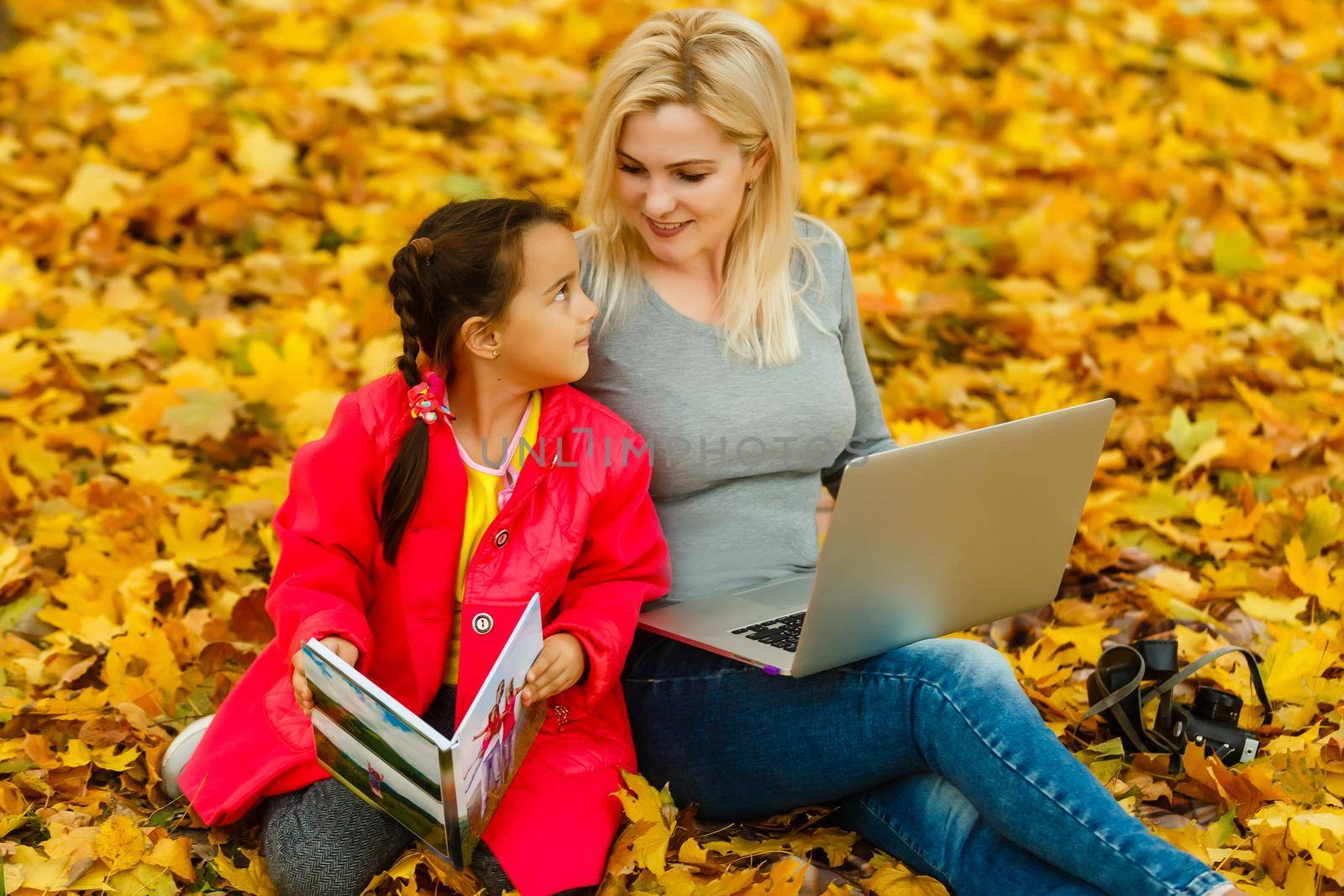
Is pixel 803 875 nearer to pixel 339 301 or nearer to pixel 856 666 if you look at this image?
pixel 856 666

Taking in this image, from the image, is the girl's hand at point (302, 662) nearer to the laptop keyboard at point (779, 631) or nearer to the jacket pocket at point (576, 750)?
the jacket pocket at point (576, 750)

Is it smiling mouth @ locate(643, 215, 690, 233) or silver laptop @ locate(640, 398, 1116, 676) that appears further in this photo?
smiling mouth @ locate(643, 215, 690, 233)

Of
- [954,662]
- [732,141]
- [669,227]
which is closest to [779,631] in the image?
[954,662]

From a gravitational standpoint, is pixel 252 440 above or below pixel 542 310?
below

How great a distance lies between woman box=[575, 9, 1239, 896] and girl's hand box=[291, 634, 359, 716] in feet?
1.58

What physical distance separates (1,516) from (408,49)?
2960mm

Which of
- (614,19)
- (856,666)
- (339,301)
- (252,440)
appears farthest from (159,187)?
(856,666)

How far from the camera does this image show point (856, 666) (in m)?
1.97

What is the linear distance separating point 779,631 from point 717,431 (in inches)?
15.0

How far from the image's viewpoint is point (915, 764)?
6.46 ft

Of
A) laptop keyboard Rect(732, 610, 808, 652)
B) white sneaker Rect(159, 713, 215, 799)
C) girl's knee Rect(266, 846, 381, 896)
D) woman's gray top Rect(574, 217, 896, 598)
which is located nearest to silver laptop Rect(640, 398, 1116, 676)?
laptop keyboard Rect(732, 610, 808, 652)

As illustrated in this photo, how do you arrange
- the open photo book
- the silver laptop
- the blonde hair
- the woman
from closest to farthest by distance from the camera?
the open photo book
the silver laptop
the woman
the blonde hair

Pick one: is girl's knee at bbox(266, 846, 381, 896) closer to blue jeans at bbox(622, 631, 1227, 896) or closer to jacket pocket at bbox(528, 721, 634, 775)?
jacket pocket at bbox(528, 721, 634, 775)

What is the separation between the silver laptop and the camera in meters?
1.72
